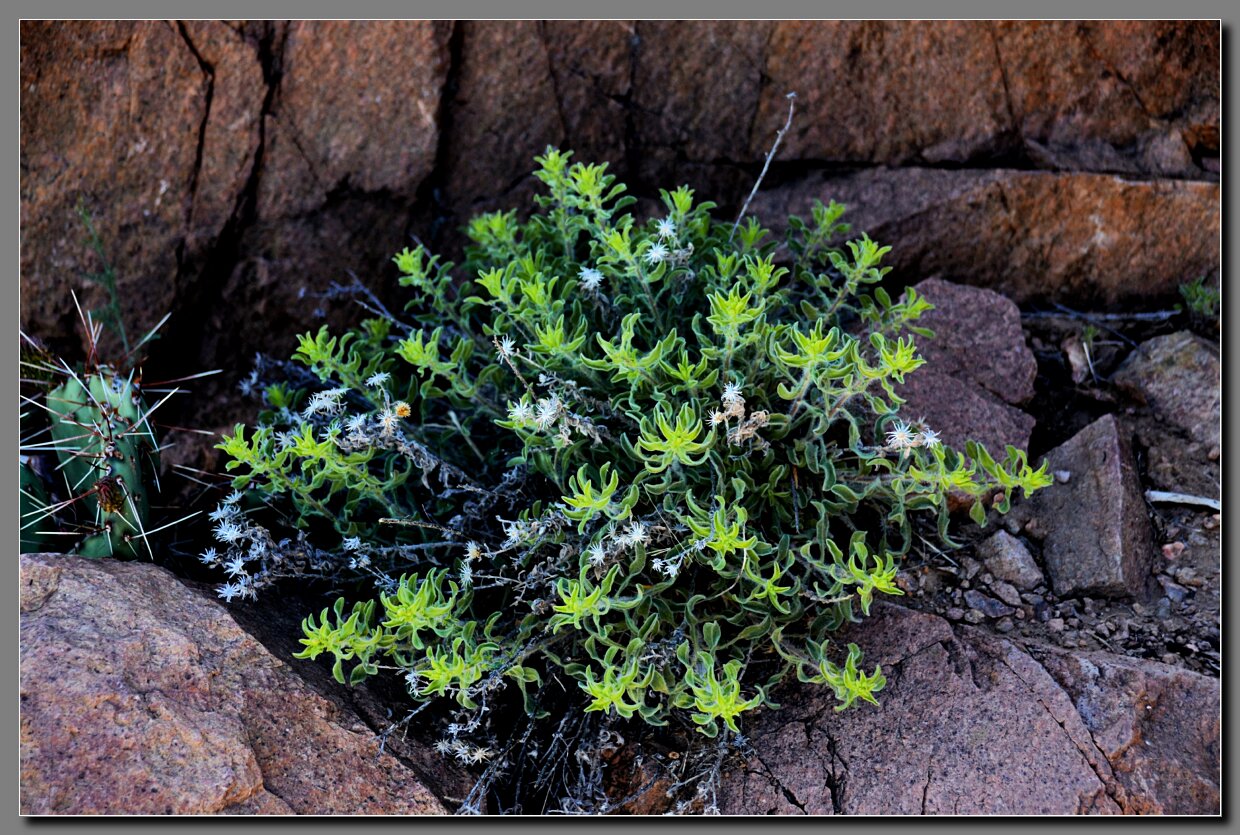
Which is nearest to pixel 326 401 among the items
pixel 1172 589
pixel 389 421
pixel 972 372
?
pixel 389 421

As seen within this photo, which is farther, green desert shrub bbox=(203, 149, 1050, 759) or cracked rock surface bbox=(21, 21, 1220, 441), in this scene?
cracked rock surface bbox=(21, 21, 1220, 441)

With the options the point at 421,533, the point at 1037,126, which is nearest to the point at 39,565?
the point at 421,533

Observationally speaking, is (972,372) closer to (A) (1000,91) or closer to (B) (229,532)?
(A) (1000,91)

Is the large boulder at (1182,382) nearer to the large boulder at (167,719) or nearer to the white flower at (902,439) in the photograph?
the white flower at (902,439)

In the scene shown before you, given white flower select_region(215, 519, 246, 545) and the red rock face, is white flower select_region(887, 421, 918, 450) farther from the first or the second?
white flower select_region(215, 519, 246, 545)

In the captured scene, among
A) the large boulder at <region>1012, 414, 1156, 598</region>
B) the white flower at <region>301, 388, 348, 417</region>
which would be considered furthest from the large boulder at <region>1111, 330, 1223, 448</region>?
the white flower at <region>301, 388, 348, 417</region>

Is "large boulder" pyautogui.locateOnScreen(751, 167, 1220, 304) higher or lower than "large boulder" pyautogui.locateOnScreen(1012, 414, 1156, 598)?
higher

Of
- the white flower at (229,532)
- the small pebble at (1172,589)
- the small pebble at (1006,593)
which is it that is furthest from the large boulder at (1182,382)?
the white flower at (229,532)
